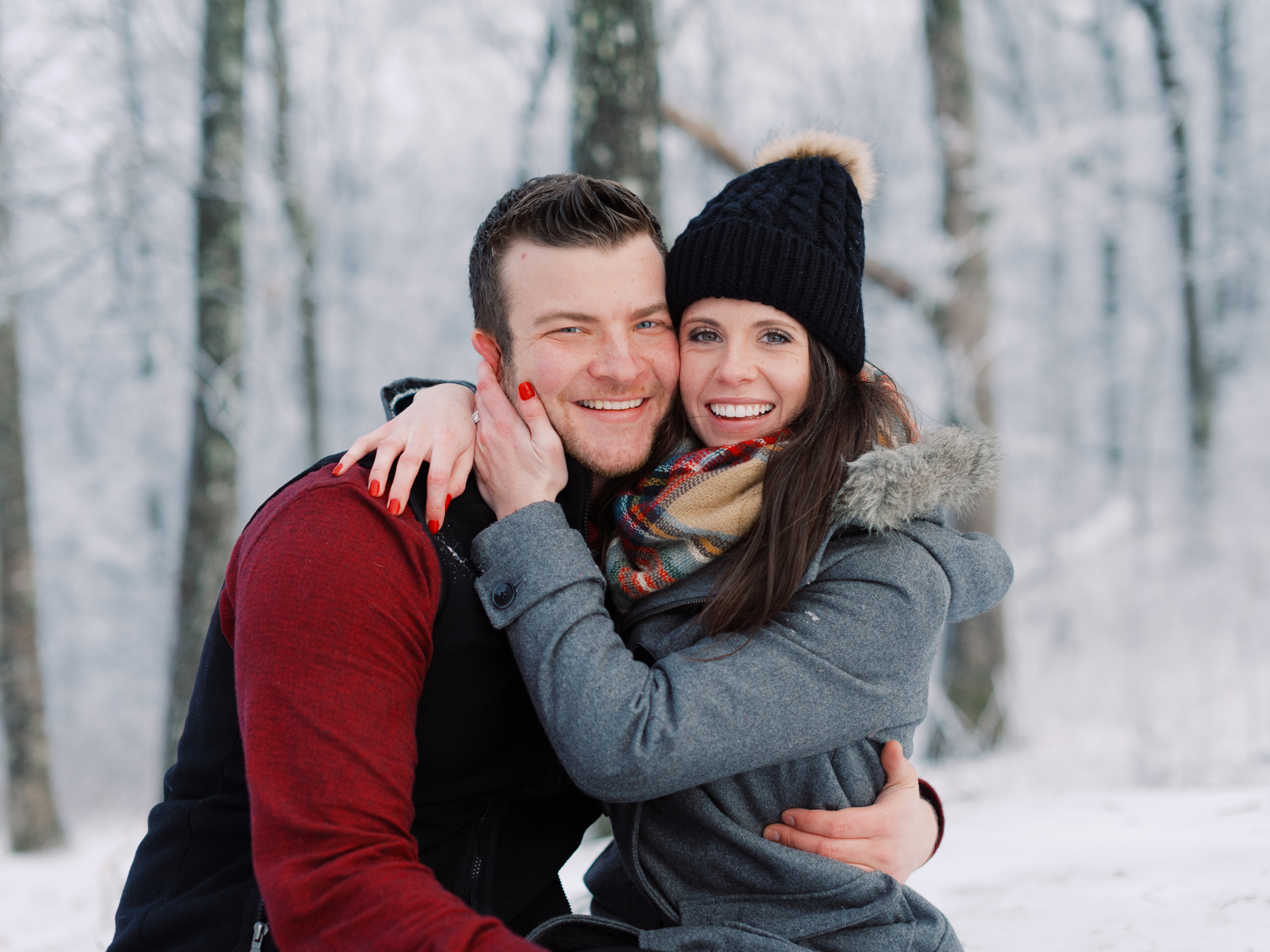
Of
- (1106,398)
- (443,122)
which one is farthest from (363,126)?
(1106,398)

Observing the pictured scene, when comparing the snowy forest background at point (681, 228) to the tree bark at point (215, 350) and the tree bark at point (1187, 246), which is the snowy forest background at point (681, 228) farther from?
the tree bark at point (215, 350)

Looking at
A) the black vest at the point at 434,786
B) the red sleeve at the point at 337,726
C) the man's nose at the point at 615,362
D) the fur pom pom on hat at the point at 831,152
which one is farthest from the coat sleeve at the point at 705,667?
the fur pom pom on hat at the point at 831,152

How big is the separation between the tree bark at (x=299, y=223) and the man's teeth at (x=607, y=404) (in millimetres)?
6969

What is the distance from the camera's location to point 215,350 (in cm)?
594

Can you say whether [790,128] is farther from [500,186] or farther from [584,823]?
[500,186]

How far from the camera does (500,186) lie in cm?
1196

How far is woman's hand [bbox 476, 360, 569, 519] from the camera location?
6.56 ft

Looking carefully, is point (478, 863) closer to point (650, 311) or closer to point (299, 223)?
point (650, 311)

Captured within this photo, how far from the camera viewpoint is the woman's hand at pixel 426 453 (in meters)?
1.88

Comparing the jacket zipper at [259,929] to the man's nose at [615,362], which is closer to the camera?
the jacket zipper at [259,929]

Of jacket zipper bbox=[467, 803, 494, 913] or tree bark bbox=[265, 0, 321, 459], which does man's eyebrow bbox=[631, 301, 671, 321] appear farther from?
tree bark bbox=[265, 0, 321, 459]

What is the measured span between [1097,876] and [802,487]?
189 cm

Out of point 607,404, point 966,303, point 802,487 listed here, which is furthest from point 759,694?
point 966,303

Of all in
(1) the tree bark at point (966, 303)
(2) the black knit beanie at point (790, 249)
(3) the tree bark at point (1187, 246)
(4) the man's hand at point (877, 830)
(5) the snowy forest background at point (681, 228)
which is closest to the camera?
(4) the man's hand at point (877, 830)
